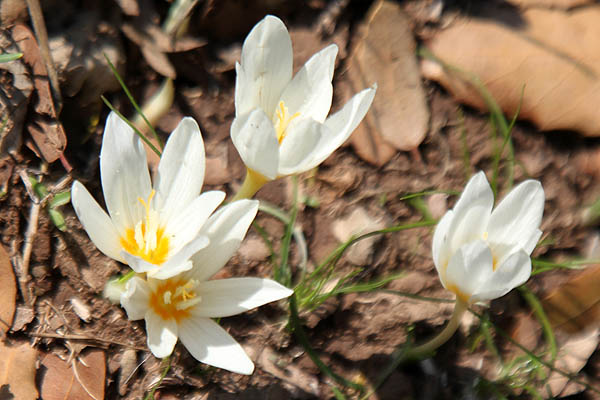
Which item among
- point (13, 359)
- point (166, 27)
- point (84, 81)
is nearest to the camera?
point (13, 359)

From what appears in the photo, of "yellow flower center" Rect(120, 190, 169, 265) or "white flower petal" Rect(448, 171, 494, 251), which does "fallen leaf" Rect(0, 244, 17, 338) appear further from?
"white flower petal" Rect(448, 171, 494, 251)

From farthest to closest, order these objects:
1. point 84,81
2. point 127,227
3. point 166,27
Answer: point 166,27
point 84,81
point 127,227

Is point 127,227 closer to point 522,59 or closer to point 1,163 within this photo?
point 1,163

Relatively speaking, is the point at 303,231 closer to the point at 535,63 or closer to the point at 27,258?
the point at 27,258

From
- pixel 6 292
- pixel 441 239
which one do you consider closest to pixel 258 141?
pixel 441 239

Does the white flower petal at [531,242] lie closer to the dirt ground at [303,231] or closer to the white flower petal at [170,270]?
the dirt ground at [303,231]

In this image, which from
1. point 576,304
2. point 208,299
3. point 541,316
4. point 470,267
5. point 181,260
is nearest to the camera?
point 181,260

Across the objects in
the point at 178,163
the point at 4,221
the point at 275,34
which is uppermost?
the point at 275,34

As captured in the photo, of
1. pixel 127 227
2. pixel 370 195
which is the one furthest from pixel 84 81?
pixel 370 195
